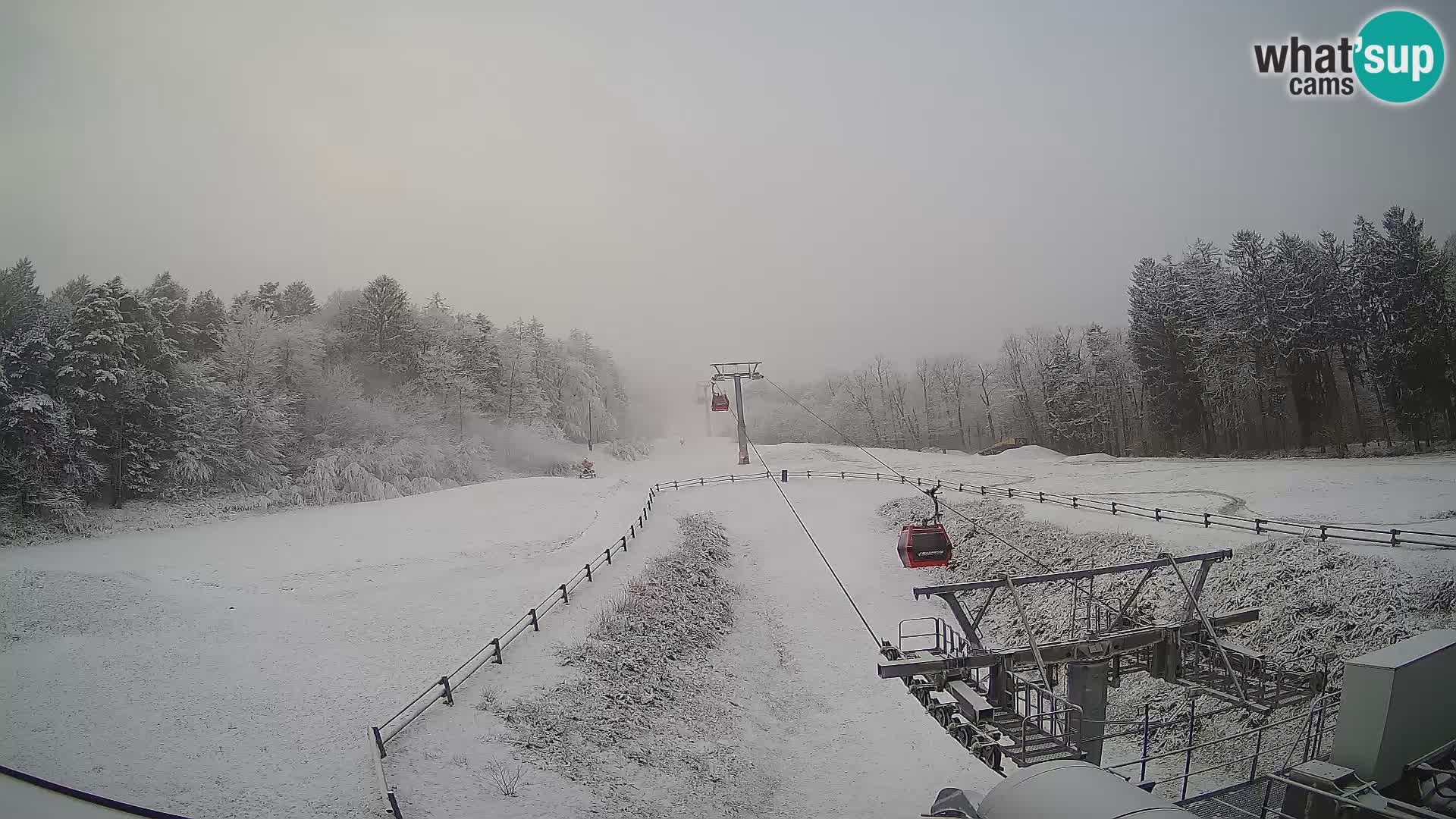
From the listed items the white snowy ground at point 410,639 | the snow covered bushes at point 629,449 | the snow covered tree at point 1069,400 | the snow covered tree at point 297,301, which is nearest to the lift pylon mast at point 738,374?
the snow covered bushes at point 629,449

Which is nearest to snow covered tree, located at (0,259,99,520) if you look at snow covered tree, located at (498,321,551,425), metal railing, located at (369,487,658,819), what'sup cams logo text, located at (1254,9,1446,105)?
metal railing, located at (369,487,658,819)

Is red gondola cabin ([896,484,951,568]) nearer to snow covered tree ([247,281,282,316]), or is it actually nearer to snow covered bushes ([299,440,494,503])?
snow covered bushes ([299,440,494,503])

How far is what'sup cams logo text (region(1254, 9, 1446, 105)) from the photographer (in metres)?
12.6

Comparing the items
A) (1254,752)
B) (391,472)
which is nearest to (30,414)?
(391,472)

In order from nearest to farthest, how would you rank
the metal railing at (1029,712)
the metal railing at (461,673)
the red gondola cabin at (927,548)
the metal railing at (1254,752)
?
the metal railing at (461,673)
the metal railing at (1029,712)
the metal railing at (1254,752)
the red gondola cabin at (927,548)

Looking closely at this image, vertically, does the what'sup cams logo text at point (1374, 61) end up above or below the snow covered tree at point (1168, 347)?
above

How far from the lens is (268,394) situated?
30.5 m

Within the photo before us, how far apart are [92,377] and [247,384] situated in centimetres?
1392

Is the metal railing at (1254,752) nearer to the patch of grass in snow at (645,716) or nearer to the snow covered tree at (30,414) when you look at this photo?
the patch of grass in snow at (645,716)

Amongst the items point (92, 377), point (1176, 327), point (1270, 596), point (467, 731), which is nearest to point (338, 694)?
point (467, 731)

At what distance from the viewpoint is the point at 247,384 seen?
29438 mm

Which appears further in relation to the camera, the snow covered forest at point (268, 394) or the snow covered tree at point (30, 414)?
the snow covered forest at point (268, 394)

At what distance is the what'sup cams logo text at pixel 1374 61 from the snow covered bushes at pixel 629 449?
39.9 m

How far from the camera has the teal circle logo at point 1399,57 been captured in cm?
1257
